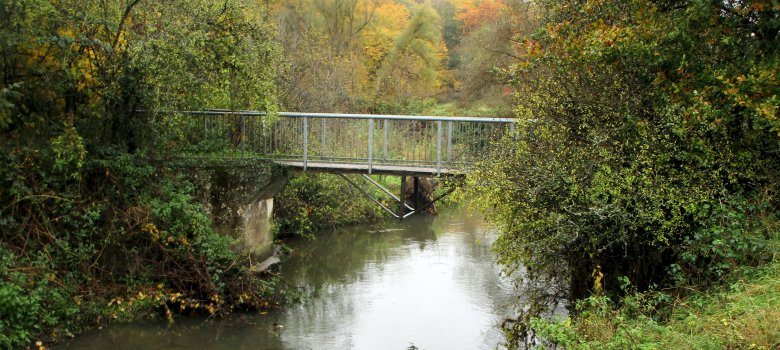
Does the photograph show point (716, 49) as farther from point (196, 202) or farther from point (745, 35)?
point (196, 202)

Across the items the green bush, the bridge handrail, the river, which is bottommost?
the river

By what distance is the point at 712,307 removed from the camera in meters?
7.67

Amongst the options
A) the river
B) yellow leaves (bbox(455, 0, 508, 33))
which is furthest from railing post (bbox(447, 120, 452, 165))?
yellow leaves (bbox(455, 0, 508, 33))

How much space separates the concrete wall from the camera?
13883 millimetres

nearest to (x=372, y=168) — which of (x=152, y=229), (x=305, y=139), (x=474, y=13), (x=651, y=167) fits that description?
(x=305, y=139)

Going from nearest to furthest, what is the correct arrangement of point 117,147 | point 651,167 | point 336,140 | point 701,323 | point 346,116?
point 701,323
point 651,167
point 117,147
point 346,116
point 336,140

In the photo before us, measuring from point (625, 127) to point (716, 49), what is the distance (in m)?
1.75

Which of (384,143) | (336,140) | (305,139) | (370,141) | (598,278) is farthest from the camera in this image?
(336,140)

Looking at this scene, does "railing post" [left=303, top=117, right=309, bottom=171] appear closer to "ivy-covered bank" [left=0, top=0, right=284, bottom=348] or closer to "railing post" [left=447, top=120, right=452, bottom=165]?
"ivy-covered bank" [left=0, top=0, right=284, bottom=348]

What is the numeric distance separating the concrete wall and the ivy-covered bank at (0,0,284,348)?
68cm

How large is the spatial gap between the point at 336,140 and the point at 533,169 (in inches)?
247

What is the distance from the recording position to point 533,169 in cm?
930

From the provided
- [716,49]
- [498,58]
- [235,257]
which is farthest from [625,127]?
[498,58]

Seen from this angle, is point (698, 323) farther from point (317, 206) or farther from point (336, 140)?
point (317, 206)
